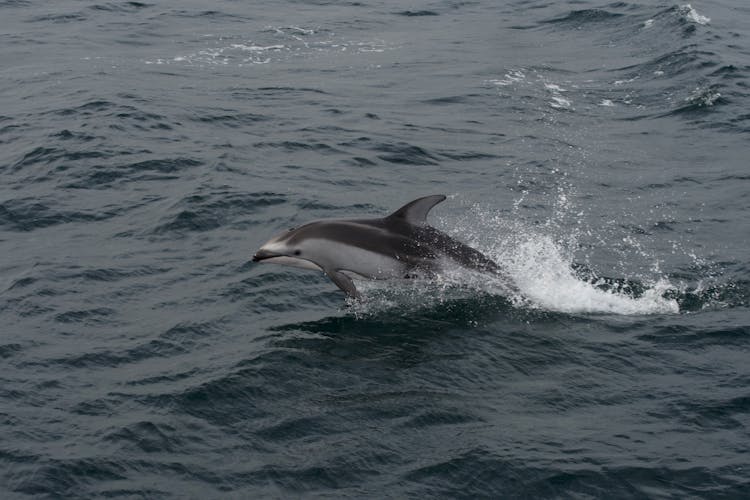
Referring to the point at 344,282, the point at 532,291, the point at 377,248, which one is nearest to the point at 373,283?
the point at 377,248

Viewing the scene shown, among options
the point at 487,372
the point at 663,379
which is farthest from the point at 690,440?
the point at 487,372

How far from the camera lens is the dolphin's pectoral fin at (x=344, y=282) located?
13414mm

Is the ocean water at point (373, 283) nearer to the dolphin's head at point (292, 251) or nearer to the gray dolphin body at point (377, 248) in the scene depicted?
the gray dolphin body at point (377, 248)

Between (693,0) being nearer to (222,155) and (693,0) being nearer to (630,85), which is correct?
(630,85)

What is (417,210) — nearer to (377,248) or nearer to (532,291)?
(377,248)

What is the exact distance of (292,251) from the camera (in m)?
14.2

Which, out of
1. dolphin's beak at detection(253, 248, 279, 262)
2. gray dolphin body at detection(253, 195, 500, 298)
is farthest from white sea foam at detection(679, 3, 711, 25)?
dolphin's beak at detection(253, 248, 279, 262)

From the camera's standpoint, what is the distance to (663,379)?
12.1 m

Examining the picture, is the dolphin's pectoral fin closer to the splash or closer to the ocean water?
the ocean water

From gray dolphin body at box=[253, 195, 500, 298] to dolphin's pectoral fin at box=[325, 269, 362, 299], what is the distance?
0.05ft

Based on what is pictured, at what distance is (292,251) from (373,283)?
1302mm

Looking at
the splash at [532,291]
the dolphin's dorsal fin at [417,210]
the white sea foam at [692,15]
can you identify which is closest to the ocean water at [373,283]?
the splash at [532,291]

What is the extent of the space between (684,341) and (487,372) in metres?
2.86

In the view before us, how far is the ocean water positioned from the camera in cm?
1028
